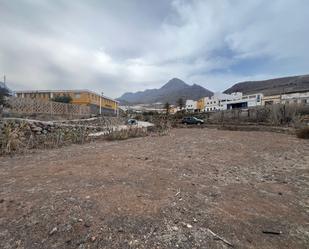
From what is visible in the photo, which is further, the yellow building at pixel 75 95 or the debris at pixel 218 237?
the yellow building at pixel 75 95

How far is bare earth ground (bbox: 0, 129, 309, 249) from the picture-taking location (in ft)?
7.75

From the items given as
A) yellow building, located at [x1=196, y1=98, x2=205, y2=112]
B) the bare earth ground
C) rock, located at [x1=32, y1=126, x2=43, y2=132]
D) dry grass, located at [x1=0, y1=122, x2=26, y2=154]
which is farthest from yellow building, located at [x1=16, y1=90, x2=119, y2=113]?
the bare earth ground

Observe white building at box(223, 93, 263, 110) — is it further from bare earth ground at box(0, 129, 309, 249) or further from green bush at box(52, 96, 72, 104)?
bare earth ground at box(0, 129, 309, 249)

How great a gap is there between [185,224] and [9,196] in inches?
109

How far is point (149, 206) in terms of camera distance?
3.12 meters

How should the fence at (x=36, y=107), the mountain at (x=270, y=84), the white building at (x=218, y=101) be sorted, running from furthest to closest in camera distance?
the mountain at (x=270, y=84) → the white building at (x=218, y=101) → the fence at (x=36, y=107)

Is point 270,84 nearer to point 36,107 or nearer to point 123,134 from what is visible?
point 36,107

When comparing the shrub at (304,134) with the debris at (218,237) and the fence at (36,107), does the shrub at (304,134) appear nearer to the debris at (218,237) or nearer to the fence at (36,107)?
the debris at (218,237)

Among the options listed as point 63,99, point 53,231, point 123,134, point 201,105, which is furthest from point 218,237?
point 201,105

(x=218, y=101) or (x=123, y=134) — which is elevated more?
(x=218, y=101)

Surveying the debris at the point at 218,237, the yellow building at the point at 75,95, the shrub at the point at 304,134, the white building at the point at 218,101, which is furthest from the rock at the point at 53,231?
the white building at the point at 218,101

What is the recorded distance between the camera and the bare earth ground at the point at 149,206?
2.36 meters

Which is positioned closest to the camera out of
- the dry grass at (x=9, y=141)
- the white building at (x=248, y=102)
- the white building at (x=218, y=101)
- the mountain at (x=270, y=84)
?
the dry grass at (x=9, y=141)

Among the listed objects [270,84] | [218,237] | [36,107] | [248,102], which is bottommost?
[218,237]
